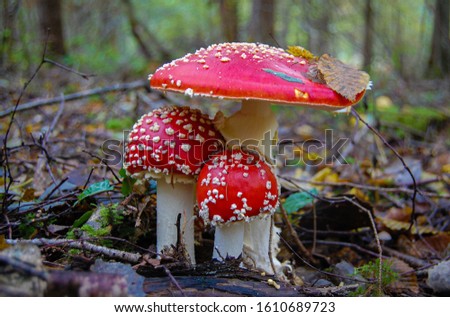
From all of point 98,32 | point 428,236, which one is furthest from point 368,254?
point 98,32

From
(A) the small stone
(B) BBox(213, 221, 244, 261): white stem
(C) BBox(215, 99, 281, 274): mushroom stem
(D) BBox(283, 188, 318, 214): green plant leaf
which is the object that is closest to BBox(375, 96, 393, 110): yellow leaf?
(D) BBox(283, 188, 318, 214): green plant leaf

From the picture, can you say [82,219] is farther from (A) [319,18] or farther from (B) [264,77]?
(A) [319,18]

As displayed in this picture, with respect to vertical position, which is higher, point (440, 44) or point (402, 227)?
point (440, 44)

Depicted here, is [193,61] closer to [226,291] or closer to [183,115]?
[183,115]

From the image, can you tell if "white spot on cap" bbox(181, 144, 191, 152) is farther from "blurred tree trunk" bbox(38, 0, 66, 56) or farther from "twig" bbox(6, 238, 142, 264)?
"blurred tree trunk" bbox(38, 0, 66, 56)

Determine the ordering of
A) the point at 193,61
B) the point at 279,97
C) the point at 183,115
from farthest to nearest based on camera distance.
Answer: the point at 183,115, the point at 193,61, the point at 279,97

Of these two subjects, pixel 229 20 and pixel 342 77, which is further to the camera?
pixel 229 20

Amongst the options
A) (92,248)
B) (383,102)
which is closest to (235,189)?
(92,248)
